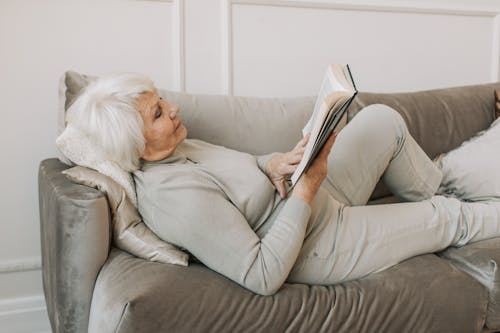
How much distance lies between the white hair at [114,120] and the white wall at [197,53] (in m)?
0.62

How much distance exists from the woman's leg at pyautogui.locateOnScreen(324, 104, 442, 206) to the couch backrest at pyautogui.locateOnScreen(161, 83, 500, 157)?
0.28 m

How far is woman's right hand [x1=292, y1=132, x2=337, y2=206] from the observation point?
1.37 metres

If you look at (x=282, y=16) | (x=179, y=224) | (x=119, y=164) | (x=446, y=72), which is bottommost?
(x=179, y=224)

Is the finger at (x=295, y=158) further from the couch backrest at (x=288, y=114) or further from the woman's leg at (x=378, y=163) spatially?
the couch backrest at (x=288, y=114)

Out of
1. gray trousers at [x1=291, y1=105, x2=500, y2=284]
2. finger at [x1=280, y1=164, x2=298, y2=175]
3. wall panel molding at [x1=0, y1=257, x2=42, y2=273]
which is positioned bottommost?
wall panel molding at [x1=0, y1=257, x2=42, y2=273]

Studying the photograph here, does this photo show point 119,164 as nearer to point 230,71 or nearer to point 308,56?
point 230,71

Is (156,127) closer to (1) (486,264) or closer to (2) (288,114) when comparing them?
(2) (288,114)

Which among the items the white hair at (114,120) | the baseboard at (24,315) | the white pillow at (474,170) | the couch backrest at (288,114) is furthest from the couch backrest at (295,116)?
the baseboard at (24,315)

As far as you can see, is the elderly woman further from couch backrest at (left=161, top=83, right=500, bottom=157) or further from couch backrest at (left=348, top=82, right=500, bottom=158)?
couch backrest at (left=348, top=82, right=500, bottom=158)

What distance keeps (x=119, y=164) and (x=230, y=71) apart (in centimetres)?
94

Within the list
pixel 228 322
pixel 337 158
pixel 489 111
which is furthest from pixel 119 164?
pixel 489 111

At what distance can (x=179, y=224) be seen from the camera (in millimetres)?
1294

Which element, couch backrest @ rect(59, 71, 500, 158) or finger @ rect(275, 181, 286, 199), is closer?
finger @ rect(275, 181, 286, 199)

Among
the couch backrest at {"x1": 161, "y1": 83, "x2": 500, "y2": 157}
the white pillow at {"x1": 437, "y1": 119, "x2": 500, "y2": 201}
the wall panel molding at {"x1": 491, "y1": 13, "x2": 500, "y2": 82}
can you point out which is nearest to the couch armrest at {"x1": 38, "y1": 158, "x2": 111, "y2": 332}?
the couch backrest at {"x1": 161, "y1": 83, "x2": 500, "y2": 157}
